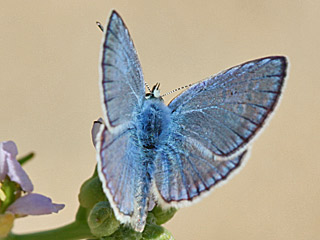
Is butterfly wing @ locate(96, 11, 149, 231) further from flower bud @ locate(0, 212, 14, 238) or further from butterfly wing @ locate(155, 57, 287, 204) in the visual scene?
flower bud @ locate(0, 212, 14, 238)

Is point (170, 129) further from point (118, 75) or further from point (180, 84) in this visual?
point (180, 84)

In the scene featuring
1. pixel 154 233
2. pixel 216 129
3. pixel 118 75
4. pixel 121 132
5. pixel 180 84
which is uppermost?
pixel 118 75

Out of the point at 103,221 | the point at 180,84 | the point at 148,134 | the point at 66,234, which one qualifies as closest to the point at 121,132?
the point at 148,134

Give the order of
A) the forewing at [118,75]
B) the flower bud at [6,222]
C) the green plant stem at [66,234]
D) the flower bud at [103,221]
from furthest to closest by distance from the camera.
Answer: the green plant stem at [66,234], the flower bud at [6,222], the flower bud at [103,221], the forewing at [118,75]

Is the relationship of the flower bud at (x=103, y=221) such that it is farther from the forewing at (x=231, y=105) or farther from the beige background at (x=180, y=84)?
the beige background at (x=180, y=84)

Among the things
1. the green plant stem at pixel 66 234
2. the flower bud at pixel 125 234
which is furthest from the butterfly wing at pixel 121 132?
the green plant stem at pixel 66 234

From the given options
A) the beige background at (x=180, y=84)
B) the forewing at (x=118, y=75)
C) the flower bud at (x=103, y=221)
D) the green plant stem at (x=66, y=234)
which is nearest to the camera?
the forewing at (x=118, y=75)

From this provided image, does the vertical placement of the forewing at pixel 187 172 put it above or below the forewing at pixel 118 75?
below
